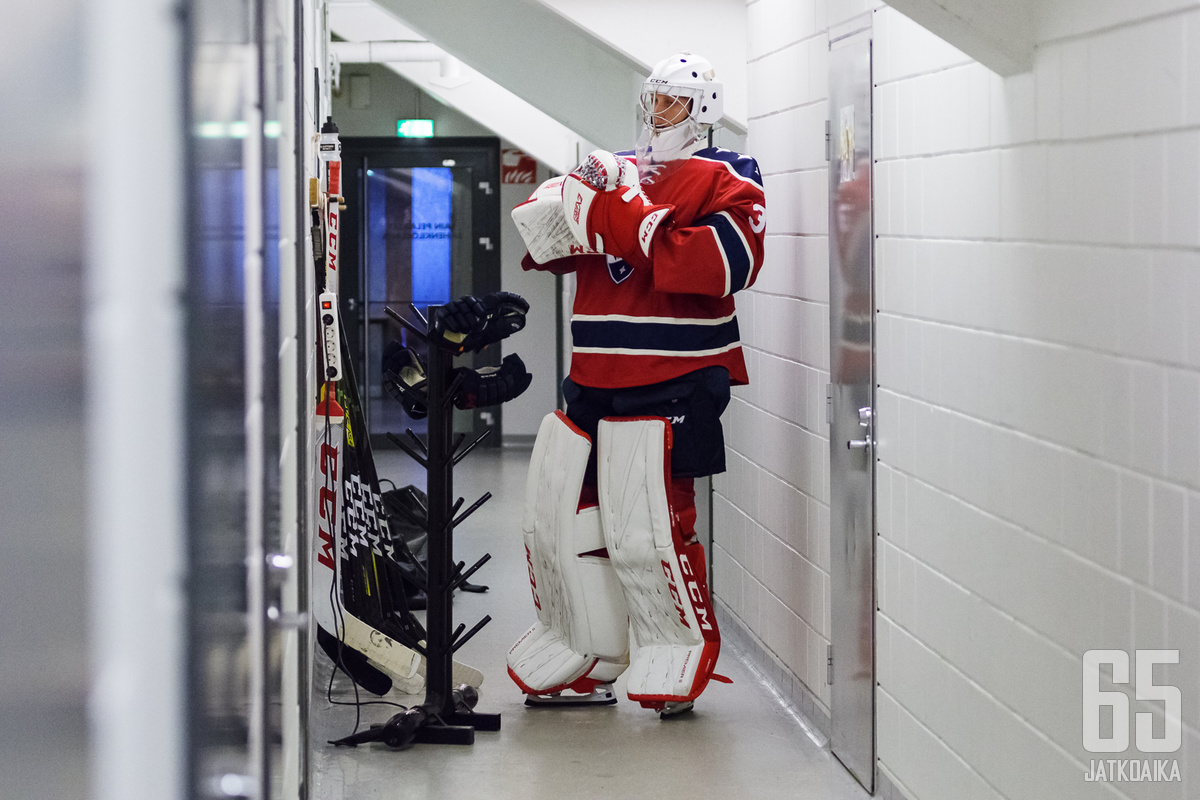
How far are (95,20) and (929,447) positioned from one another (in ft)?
8.31

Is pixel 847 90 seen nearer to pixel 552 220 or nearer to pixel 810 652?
pixel 552 220

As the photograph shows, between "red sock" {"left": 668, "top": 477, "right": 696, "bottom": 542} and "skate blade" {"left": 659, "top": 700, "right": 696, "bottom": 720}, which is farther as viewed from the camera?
"skate blade" {"left": 659, "top": 700, "right": 696, "bottom": 720}

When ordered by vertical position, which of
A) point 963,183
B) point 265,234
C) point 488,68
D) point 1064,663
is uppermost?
point 488,68

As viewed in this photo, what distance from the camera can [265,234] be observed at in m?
1.01

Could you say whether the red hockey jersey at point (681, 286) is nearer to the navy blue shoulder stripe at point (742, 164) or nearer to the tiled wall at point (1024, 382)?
the navy blue shoulder stripe at point (742, 164)

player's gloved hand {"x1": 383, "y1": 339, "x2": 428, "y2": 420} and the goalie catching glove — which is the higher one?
the goalie catching glove

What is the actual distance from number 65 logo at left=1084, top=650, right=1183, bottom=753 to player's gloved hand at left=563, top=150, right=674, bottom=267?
1.81 metres

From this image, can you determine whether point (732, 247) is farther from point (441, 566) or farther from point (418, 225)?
point (418, 225)

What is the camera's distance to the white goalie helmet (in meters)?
3.68

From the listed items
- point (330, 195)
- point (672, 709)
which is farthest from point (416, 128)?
point (672, 709)

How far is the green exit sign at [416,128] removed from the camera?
9.58 metres

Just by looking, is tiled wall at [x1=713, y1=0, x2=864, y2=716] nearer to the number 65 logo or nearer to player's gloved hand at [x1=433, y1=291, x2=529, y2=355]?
player's gloved hand at [x1=433, y1=291, x2=529, y2=355]

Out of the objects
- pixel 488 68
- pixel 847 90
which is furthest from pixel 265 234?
pixel 488 68

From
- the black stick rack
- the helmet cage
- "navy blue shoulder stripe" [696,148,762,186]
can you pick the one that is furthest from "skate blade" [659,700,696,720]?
the helmet cage
